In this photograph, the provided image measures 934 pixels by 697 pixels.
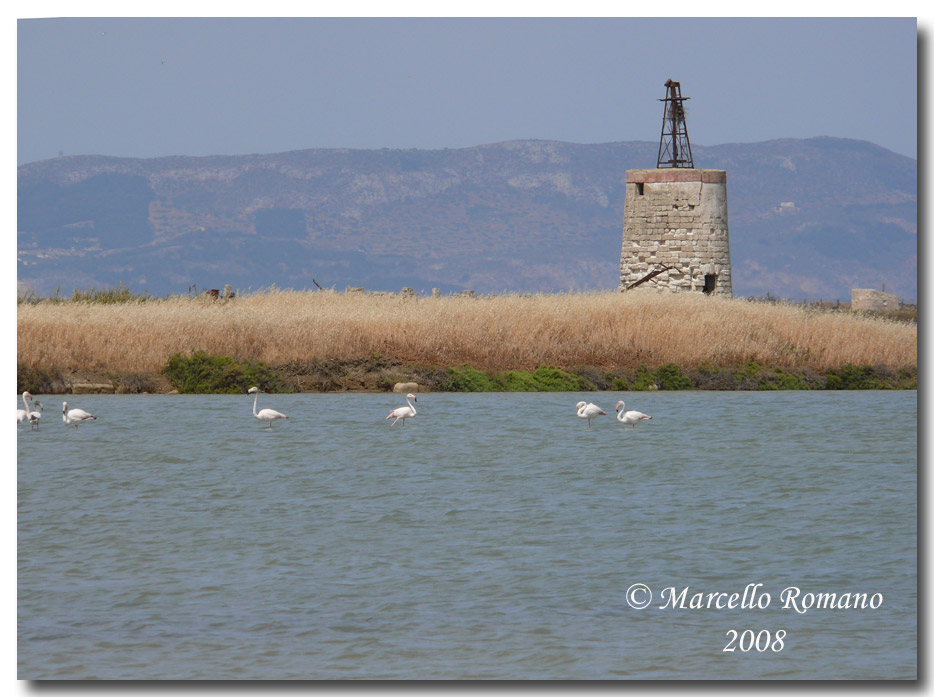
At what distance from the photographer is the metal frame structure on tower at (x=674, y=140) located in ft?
132

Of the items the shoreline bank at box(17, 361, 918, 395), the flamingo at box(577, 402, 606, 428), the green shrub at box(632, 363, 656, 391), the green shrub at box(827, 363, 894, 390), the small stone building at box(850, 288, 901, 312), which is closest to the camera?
the flamingo at box(577, 402, 606, 428)

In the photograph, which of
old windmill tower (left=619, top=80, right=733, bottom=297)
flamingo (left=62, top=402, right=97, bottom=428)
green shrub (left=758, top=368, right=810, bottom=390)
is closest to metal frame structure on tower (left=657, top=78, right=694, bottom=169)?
old windmill tower (left=619, top=80, right=733, bottom=297)

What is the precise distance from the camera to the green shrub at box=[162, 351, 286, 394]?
27188 millimetres

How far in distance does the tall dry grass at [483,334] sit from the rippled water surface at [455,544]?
13.4 feet

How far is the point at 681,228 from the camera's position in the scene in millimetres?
40062

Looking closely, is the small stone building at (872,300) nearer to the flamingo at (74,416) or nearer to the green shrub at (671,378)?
the green shrub at (671,378)

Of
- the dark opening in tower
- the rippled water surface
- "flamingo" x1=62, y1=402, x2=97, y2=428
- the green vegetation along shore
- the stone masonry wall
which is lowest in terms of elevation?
the rippled water surface

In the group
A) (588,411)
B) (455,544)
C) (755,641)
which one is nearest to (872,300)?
(588,411)

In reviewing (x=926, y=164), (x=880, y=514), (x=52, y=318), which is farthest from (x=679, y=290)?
(x=926, y=164)

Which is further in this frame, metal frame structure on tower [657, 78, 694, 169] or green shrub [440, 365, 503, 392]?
metal frame structure on tower [657, 78, 694, 169]

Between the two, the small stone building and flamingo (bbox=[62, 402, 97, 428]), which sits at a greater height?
the small stone building

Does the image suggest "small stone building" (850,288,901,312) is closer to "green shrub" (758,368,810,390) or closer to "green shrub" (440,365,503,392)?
"green shrub" (758,368,810,390)

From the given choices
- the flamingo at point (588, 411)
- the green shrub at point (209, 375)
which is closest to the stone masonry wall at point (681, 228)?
the green shrub at point (209, 375)

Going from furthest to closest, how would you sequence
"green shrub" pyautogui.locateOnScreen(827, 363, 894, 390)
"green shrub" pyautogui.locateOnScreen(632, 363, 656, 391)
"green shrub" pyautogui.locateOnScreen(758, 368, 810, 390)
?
"green shrub" pyautogui.locateOnScreen(758, 368, 810, 390) < "green shrub" pyautogui.locateOnScreen(827, 363, 894, 390) < "green shrub" pyautogui.locateOnScreen(632, 363, 656, 391)
